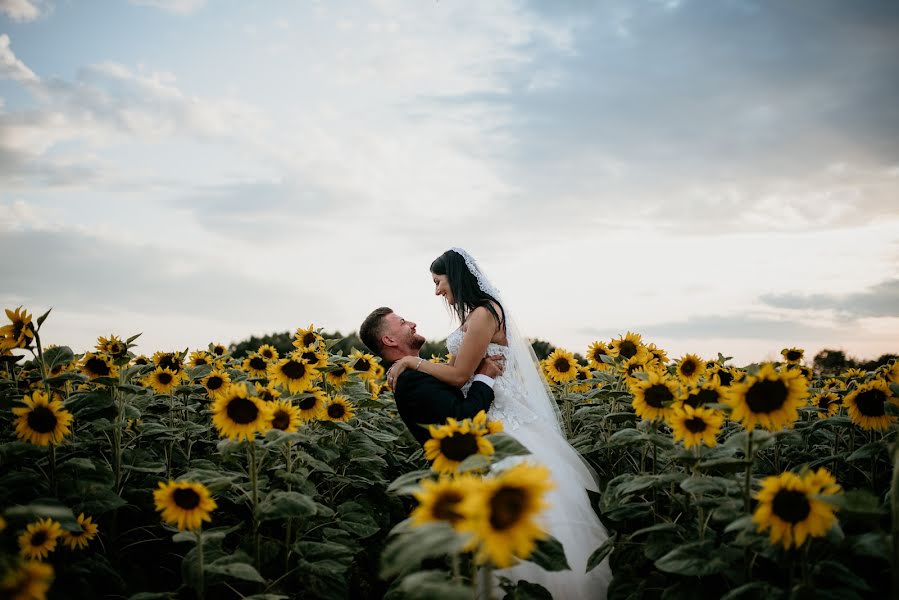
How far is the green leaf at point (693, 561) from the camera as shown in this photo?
2707 mm

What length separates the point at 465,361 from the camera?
4.77 m

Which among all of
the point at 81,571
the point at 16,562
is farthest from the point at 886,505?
the point at 81,571

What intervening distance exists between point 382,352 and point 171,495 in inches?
118

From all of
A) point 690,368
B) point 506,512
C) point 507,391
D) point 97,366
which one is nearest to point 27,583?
point 506,512

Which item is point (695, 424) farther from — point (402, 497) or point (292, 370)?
point (292, 370)

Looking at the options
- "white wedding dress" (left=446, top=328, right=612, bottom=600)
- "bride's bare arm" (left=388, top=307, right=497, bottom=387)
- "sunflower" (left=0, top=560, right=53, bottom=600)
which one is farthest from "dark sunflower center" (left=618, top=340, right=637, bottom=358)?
"sunflower" (left=0, top=560, right=53, bottom=600)

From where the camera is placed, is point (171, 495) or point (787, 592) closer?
point (787, 592)

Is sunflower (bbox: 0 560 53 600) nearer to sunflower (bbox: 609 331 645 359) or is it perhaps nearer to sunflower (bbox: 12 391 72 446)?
sunflower (bbox: 12 391 72 446)

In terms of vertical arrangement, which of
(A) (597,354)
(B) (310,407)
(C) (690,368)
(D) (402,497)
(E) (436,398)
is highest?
(A) (597,354)

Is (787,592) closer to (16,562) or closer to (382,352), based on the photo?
(16,562)

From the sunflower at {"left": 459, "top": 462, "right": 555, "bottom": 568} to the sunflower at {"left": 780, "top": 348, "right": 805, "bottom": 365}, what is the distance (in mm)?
6180

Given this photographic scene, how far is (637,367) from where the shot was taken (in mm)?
5258

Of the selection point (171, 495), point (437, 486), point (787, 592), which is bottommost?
point (787, 592)

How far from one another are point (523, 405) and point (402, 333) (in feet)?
4.91
